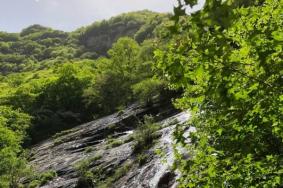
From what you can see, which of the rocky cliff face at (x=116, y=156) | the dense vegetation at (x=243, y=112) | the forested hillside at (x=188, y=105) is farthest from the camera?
the rocky cliff face at (x=116, y=156)

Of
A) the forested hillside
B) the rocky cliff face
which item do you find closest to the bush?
the forested hillside

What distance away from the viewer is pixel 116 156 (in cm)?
4262

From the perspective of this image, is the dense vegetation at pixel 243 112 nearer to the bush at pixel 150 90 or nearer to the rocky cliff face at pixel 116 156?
the rocky cliff face at pixel 116 156

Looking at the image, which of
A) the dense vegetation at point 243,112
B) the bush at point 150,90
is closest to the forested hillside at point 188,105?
the dense vegetation at point 243,112

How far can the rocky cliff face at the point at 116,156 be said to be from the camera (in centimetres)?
3164

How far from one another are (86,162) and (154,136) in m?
7.20

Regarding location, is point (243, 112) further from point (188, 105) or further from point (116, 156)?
point (116, 156)

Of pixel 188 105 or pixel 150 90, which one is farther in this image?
pixel 150 90

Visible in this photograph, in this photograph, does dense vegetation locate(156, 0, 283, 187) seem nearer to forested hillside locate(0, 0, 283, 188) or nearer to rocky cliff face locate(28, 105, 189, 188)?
forested hillside locate(0, 0, 283, 188)

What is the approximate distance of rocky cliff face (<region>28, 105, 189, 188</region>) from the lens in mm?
31644

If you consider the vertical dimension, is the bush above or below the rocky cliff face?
above

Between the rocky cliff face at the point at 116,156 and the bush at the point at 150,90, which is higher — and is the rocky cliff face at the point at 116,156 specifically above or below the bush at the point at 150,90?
below

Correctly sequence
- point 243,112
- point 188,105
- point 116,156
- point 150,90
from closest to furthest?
point 243,112 < point 188,105 < point 116,156 < point 150,90

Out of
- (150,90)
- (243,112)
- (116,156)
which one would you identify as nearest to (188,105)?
(243,112)
